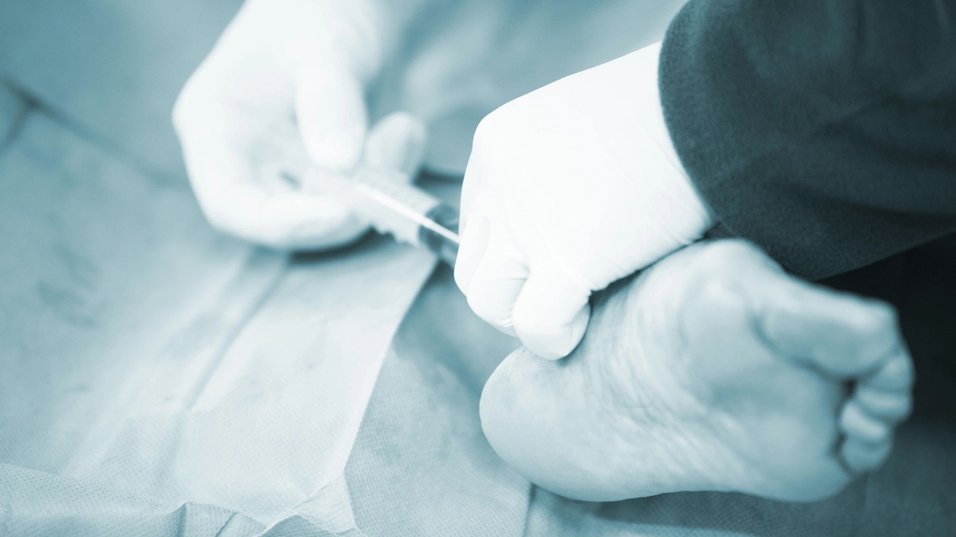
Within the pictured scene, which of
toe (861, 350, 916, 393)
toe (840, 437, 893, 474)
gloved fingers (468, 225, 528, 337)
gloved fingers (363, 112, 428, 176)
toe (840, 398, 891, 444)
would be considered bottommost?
gloved fingers (363, 112, 428, 176)

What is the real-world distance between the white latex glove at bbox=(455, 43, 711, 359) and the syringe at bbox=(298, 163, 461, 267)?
16 cm

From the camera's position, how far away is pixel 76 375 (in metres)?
0.65

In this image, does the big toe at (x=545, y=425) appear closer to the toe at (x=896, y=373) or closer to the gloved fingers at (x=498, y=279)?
the gloved fingers at (x=498, y=279)

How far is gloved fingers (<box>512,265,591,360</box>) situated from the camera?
42cm

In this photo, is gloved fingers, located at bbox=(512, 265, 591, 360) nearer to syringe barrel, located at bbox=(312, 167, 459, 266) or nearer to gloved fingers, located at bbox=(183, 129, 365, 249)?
syringe barrel, located at bbox=(312, 167, 459, 266)

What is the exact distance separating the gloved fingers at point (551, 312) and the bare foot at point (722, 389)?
15 millimetres

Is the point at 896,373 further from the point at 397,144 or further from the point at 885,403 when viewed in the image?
the point at 397,144

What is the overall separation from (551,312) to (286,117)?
1.90ft

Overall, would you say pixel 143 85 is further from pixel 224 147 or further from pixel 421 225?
pixel 421 225

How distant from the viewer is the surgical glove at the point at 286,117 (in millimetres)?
703

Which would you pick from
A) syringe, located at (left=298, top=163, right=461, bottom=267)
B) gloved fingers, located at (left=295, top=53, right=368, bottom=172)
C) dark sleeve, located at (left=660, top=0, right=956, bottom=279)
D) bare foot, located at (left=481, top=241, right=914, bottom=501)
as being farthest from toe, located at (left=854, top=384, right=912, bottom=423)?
gloved fingers, located at (left=295, top=53, right=368, bottom=172)

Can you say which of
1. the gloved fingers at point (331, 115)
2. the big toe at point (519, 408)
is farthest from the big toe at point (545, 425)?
the gloved fingers at point (331, 115)

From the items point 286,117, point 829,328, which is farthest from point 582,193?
point 286,117

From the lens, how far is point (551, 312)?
0.42m
